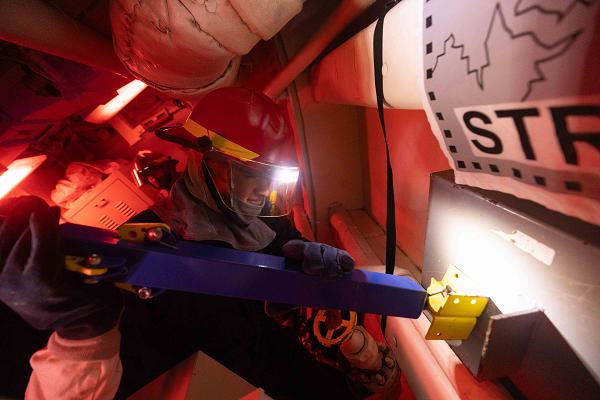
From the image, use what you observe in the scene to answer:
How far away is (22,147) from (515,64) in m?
2.44

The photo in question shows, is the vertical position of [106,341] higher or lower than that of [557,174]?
lower

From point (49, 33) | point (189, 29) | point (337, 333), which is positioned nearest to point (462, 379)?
point (337, 333)

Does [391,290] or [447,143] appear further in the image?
[391,290]

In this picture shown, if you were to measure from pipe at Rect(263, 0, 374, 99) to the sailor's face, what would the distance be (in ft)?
2.25

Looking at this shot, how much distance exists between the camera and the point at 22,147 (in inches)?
68.9

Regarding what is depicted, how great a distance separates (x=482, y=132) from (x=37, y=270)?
0.83 metres

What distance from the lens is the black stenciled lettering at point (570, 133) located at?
0.30m

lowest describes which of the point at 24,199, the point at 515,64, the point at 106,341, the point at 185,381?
the point at 185,381

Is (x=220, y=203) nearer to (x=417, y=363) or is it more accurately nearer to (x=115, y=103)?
(x=417, y=363)

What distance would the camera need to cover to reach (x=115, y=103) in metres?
2.35

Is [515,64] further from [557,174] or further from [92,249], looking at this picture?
[92,249]

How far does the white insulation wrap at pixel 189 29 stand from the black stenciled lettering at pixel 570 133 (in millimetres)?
832

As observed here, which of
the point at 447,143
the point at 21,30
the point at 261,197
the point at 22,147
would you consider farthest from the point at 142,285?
the point at 22,147

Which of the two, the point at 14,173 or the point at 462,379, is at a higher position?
the point at 14,173
